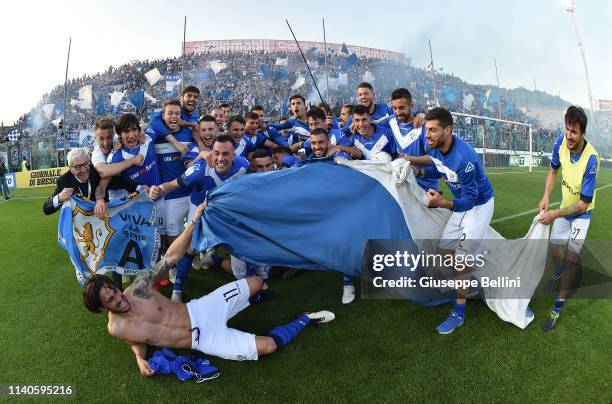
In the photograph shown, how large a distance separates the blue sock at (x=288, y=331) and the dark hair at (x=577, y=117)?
11.1ft

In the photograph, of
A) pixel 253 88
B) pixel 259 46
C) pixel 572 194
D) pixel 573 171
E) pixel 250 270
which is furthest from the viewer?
pixel 259 46

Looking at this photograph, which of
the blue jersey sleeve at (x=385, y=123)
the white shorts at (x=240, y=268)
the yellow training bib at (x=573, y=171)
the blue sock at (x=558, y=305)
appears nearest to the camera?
the blue sock at (x=558, y=305)

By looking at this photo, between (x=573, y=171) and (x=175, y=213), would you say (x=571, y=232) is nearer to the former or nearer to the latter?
(x=573, y=171)

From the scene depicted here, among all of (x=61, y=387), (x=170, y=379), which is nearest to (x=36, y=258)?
(x=61, y=387)

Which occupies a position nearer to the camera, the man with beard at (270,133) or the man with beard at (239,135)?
the man with beard at (239,135)

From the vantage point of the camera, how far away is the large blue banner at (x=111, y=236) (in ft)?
15.6

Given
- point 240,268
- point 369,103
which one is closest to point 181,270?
point 240,268

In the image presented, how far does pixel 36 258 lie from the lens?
22.6ft

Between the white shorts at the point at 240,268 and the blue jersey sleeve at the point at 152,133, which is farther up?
the blue jersey sleeve at the point at 152,133

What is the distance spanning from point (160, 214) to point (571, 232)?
4.99 meters

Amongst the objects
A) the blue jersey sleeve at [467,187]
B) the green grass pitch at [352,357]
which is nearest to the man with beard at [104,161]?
the green grass pitch at [352,357]

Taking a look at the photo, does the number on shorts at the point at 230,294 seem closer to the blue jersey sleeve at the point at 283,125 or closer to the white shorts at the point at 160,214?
the white shorts at the point at 160,214

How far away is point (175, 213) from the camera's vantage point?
5.45 meters

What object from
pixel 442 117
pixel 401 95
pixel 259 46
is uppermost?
pixel 259 46
